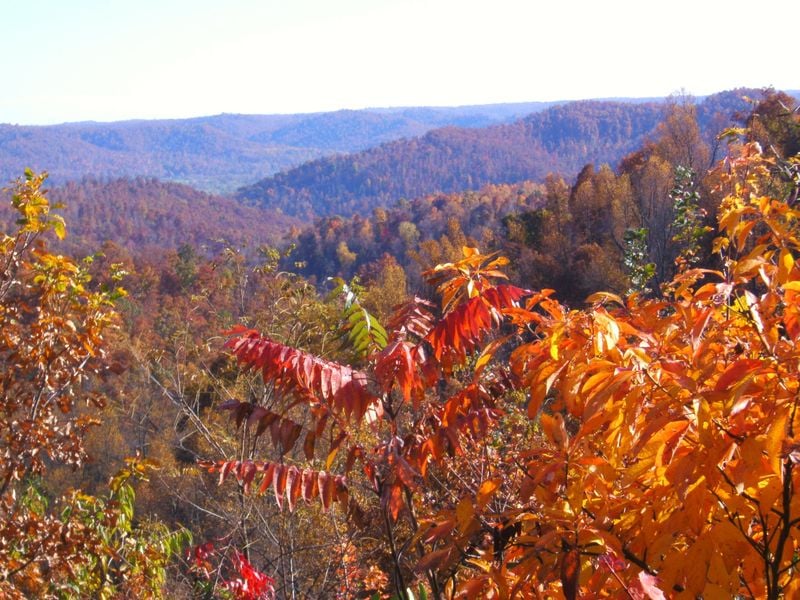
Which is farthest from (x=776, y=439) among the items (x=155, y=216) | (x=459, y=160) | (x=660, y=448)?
(x=459, y=160)

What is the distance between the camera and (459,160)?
154 metres

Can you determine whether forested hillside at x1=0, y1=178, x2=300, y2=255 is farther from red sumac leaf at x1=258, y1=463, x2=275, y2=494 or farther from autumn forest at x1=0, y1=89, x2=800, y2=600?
red sumac leaf at x1=258, y1=463, x2=275, y2=494

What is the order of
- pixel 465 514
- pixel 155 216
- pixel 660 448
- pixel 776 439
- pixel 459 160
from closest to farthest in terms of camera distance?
pixel 776 439 < pixel 660 448 < pixel 465 514 < pixel 155 216 < pixel 459 160

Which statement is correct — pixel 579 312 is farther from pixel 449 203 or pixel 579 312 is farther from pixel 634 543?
pixel 449 203

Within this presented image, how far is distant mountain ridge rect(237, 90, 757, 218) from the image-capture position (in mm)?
139375

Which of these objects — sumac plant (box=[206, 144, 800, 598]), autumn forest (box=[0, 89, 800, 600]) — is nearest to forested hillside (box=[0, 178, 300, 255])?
autumn forest (box=[0, 89, 800, 600])

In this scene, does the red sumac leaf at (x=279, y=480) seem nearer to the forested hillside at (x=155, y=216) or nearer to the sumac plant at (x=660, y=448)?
the sumac plant at (x=660, y=448)

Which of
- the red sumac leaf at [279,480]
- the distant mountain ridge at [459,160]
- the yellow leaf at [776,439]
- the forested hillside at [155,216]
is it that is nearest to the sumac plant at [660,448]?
the yellow leaf at [776,439]

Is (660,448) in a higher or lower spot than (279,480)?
higher

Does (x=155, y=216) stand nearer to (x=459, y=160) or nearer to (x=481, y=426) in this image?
(x=459, y=160)

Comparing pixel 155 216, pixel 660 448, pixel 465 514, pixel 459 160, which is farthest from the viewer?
pixel 459 160

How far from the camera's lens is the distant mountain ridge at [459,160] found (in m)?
139

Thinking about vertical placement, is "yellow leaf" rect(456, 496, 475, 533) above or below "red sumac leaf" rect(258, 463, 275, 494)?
above

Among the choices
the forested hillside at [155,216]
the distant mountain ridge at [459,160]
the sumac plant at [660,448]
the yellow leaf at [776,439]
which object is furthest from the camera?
the distant mountain ridge at [459,160]
